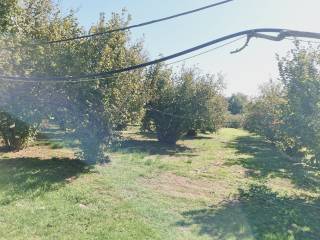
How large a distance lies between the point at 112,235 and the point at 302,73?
31.4 feet

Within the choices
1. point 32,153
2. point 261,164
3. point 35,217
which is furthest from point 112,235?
point 261,164

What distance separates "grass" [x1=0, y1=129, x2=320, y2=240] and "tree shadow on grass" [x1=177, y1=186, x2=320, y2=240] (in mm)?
27

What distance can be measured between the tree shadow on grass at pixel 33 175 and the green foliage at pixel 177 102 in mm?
14284

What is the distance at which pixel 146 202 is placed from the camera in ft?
38.7

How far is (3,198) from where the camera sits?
11.3m

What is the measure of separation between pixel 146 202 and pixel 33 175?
5.06 metres

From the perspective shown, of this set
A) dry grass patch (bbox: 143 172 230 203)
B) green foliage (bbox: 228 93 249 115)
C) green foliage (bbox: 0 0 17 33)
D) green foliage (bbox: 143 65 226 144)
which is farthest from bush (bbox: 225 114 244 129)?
green foliage (bbox: 0 0 17 33)

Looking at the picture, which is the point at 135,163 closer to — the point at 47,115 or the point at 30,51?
the point at 47,115


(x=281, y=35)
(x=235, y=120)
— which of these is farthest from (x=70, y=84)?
(x=235, y=120)

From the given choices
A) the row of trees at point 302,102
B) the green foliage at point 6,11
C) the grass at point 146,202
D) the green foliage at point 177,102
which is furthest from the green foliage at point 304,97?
the green foliage at point 177,102

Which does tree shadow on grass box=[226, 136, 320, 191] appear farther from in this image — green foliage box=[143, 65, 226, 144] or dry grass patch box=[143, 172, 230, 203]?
green foliage box=[143, 65, 226, 144]

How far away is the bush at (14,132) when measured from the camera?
59.8 ft

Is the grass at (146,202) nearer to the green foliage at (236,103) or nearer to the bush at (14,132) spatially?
the bush at (14,132)

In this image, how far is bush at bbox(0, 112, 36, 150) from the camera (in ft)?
59.8
